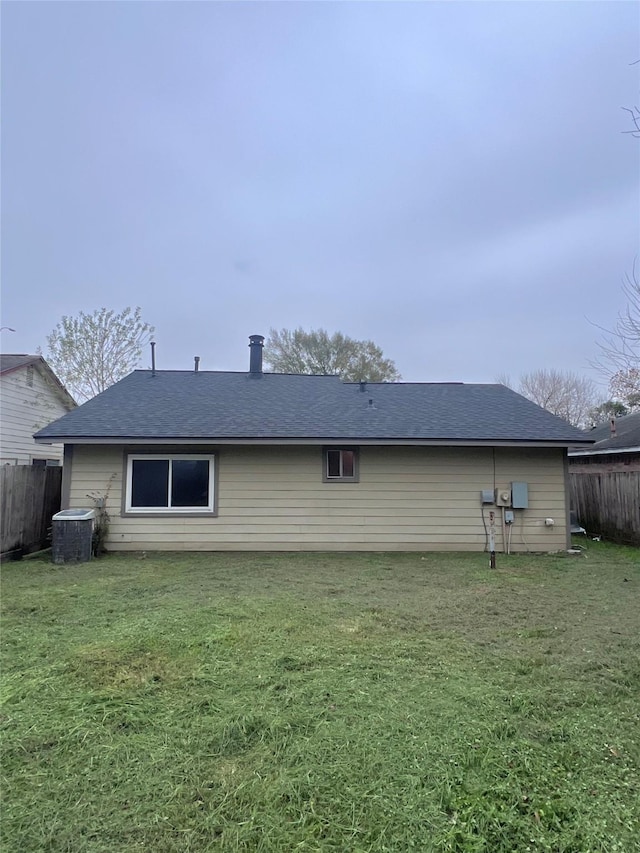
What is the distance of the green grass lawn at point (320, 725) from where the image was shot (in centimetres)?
182

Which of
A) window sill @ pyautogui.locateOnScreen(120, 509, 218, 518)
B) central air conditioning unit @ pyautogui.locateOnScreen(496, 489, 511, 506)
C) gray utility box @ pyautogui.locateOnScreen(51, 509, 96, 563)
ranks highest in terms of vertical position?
central air conditioning unit @ pyautogui.locateOnScreen(496, 489, 511, 506)

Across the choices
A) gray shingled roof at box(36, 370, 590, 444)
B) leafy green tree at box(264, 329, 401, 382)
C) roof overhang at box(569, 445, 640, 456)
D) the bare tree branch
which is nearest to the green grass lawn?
gray shingled roof at box(36, 370, 590, 444)

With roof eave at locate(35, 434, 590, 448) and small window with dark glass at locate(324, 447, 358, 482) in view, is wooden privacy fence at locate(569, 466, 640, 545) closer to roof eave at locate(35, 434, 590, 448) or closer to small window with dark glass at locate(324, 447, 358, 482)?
roof eave at locate(35, 434, 590, 448)

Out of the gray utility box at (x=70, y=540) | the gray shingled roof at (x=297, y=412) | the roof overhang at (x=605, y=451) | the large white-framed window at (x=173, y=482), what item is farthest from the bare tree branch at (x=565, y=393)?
the gray utility box at (x=70, y=540)

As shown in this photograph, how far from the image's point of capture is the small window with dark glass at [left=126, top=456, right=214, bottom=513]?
8602 mm

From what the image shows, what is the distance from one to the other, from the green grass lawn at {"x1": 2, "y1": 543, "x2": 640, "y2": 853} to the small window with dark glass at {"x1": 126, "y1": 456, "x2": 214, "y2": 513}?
11.5ft

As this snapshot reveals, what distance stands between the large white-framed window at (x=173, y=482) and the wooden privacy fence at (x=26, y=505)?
166 cm

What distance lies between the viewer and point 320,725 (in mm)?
2523

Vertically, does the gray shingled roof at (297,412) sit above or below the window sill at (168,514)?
above

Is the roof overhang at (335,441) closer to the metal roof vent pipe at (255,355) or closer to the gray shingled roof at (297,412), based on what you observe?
the gray shingled roof at (297,412)

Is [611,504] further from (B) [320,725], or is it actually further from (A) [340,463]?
(B) [320,725]

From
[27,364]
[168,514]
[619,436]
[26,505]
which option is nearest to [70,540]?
[26,505]

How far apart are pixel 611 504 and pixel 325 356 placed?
17.0 m

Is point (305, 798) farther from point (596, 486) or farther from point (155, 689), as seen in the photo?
point (596, 486)
